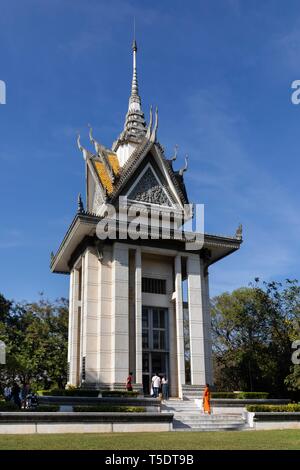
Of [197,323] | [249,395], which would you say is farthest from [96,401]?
[197,323]

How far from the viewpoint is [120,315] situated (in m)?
26.5

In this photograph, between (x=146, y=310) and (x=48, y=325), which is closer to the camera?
(x=146, y=310)

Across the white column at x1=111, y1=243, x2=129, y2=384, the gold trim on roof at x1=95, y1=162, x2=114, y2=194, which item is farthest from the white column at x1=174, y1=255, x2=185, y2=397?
the gold trim on roof at x1=95, y1=162, x2=114, y2=194

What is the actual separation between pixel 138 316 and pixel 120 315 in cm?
103

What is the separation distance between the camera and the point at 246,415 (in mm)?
19859

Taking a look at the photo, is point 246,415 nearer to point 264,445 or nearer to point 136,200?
point 264,445

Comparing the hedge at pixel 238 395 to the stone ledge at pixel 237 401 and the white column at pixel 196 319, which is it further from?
the white column at pixel 196 319

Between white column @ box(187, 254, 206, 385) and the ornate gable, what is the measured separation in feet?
13.1

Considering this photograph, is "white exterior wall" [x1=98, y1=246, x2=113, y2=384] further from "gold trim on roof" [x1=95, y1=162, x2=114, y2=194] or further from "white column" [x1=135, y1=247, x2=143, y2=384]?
"gold trim on roof" [x1=95, y1=162, x2=114, y2=194]

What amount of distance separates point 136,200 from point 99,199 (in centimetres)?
289

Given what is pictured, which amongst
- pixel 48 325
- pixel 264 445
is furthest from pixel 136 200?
pixel 264 445

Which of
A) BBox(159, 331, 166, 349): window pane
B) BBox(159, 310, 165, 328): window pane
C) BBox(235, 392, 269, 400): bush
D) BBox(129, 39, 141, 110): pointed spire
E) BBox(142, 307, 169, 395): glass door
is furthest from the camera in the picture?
BBox(129, 39, 141, 110): pointed spire

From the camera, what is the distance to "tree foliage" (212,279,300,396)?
3606 centimetres

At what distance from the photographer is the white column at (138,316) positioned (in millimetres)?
25938
